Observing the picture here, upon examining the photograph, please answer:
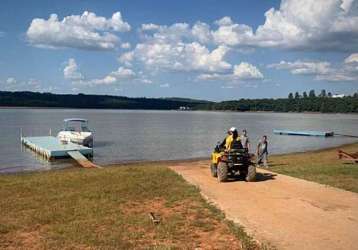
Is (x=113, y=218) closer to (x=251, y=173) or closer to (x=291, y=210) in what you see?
(x=291, y=210)

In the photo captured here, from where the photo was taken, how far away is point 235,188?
43.1 ft

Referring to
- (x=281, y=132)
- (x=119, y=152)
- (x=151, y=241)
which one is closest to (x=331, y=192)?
(x=151, y=241)

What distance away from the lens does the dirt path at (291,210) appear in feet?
25.5

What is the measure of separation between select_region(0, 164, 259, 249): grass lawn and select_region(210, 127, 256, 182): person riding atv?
4.60 feet

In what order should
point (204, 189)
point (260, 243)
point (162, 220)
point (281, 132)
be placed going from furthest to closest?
point (281, 132)
point (204, 189)
point (162, 220)
point (260, 243)

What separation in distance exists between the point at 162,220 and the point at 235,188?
13.5 feet

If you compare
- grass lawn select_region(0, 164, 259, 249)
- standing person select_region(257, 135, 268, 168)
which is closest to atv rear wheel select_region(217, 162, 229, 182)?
grass lawn select_region(0, 164, 259, 249)

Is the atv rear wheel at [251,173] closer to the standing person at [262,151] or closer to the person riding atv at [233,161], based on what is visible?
the person riding atv at [233,161]

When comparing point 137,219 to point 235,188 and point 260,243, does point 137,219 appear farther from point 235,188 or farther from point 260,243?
point 235,188

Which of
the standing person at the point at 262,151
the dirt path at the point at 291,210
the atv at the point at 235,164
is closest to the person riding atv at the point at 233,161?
the atv at the point at 235,164

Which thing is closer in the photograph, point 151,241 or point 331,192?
point 151,241

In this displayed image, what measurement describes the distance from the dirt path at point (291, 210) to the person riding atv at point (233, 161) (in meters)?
0.37

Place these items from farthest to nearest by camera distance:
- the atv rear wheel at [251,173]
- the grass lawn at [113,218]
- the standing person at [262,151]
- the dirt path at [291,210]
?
the standing person at [262,151] → the atv rear wheel at [251,173] → the grass lawn at [113,218] → the dirt path at [291,210]

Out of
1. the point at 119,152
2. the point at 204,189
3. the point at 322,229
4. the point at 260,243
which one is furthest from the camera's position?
the point at 119,152
